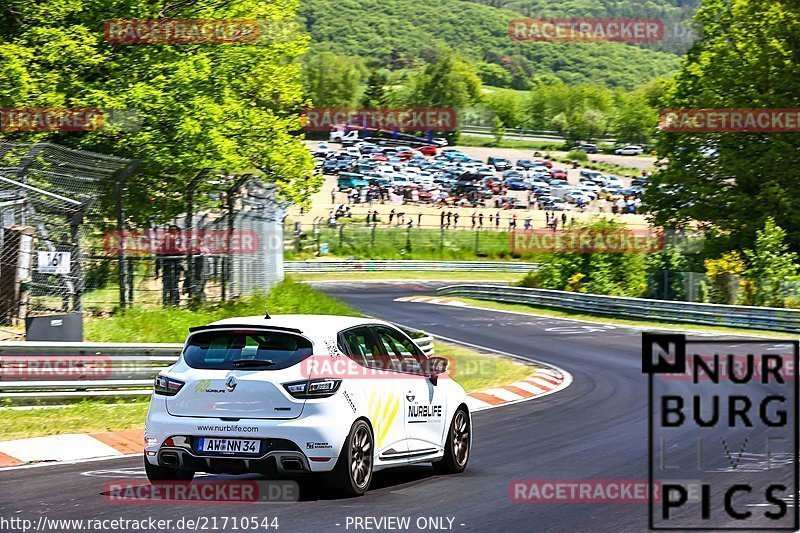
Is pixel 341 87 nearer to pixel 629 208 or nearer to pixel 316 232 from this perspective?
pixel 629 208

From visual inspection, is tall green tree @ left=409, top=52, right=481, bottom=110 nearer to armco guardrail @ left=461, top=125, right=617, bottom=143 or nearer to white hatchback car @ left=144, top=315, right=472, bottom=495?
armco guardrail @ left=461, top=125, right=617, bottom=143

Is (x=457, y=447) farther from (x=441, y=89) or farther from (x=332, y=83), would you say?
(x=332, y=83)

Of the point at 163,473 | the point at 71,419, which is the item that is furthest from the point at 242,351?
the point at 71,419

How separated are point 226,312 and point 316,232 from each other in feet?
169

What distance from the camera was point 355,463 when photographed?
945cm

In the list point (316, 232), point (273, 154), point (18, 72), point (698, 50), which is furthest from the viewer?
point (316, 232)

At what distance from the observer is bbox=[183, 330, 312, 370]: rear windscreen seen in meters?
9.36

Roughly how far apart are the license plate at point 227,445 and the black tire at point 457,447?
2689 millimetres

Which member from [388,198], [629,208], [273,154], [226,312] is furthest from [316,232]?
[226,312]

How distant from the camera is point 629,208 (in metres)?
92.2

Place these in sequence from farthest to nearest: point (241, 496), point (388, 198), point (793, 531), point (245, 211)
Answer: point (388, 198) → point (245, 211) → point (241, 496) → point (793, 531)

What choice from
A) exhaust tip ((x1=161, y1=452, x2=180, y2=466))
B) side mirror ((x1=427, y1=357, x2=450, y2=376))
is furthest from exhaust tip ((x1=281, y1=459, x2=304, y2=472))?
side mirror ((x1=427, y1=357, x2=450, y2=376))

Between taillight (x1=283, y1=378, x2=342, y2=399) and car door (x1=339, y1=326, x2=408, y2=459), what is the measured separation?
0.72 ft

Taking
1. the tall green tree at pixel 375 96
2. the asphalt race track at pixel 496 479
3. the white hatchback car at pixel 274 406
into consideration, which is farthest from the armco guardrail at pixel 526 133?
the white hatchback car at pixel 274 406
